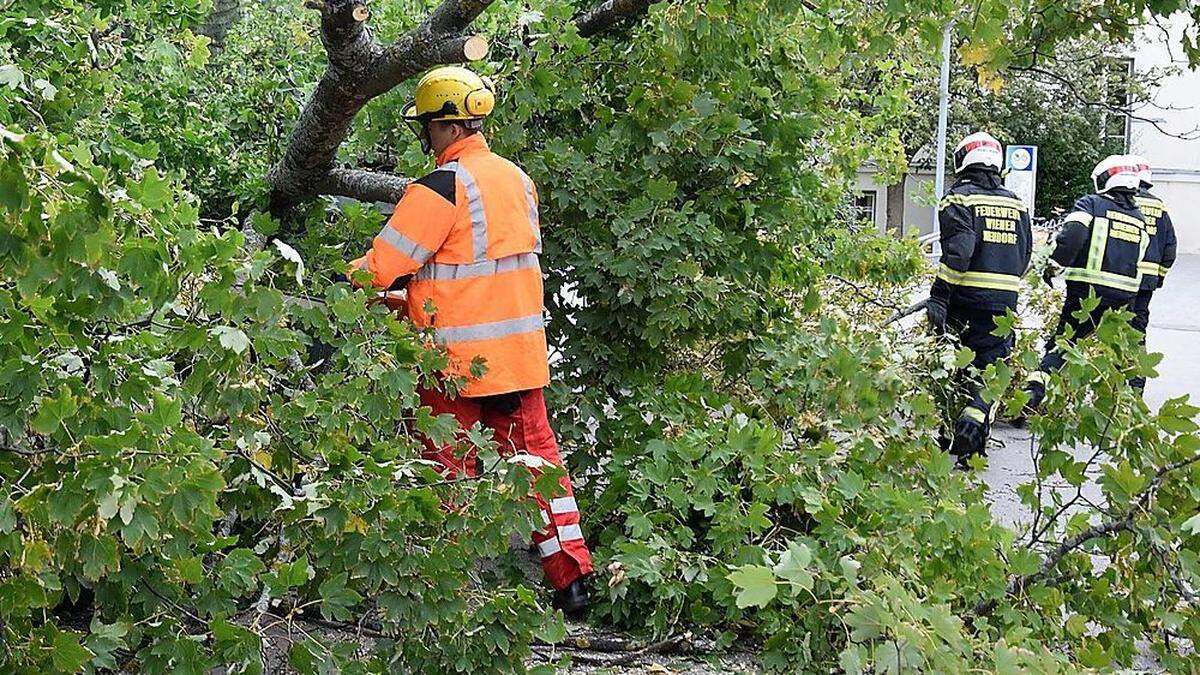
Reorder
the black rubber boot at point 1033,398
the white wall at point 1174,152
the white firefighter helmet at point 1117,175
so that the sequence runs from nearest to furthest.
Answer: the black rubber boot at point 1033,398, the white firefighter helmet at point 1117,175, the white wall at point 1174,152

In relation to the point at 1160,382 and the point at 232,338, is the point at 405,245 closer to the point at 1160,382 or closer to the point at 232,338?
the point at 232,338

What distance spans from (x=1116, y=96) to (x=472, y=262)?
24.1 metres

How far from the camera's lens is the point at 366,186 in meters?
5.02

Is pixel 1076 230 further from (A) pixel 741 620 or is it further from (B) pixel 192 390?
(B) pixel 192 390

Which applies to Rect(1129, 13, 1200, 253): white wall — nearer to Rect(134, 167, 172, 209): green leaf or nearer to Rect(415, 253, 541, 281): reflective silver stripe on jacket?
Rect(415, 253, 541, 281): reflective silver stripe on jacket

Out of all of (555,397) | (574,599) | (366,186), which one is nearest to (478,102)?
(366,186)

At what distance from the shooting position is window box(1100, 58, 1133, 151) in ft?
77.3

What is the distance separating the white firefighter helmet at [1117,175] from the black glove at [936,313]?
1.48m

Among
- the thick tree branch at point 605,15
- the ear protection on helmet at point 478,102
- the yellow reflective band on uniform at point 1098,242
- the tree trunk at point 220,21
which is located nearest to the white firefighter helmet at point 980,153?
the yellow reflective band on uniform at point 1098,242

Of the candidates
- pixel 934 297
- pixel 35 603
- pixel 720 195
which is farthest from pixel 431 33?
pixel 934 297

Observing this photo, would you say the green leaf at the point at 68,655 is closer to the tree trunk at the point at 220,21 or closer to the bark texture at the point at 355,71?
the bark texture at the point at 355,71

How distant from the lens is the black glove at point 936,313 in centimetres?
728

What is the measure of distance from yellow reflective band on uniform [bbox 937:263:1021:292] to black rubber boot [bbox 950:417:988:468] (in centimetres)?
82

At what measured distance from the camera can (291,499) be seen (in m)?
2.94
